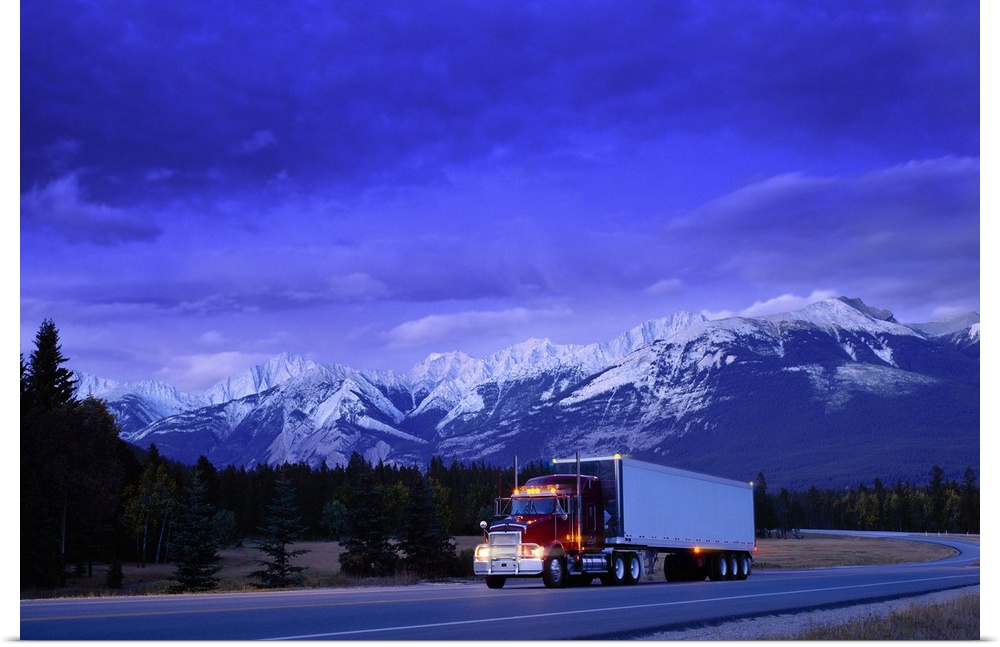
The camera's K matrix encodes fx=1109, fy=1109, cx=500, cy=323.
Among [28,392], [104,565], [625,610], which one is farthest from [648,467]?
[104,565]

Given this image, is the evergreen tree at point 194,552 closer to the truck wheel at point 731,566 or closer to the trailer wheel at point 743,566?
the truck wheel at point 731,566

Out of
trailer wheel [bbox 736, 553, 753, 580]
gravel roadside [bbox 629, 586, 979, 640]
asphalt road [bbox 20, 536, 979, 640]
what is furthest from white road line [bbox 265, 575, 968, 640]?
trailer wheel [bbox 736, 553, 753, 580]

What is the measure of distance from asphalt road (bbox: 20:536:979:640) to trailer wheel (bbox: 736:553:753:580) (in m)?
11.4

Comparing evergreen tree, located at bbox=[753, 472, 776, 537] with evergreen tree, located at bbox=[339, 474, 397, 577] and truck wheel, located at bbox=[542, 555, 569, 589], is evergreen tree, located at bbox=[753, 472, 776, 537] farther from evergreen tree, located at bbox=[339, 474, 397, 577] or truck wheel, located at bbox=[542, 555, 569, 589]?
truck wheel, located at bbox=[542, 555, 569, 589]

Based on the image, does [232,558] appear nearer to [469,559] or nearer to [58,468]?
[58,468]

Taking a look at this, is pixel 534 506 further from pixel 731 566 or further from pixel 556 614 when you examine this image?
pixel 556 614

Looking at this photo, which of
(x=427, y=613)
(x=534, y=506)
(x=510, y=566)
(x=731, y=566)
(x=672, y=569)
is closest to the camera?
(x=427, y=613)

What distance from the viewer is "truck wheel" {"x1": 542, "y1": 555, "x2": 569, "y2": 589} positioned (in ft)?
122

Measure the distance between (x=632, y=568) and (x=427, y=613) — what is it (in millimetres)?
17292

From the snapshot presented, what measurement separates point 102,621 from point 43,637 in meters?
2.68

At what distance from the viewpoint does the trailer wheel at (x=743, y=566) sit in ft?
155

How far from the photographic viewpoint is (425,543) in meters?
57.3

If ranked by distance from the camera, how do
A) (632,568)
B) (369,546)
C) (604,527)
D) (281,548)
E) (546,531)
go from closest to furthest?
(546,531)
(604,527)
(632,568)
(369,546)
(281,548)

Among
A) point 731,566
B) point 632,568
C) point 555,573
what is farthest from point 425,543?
point 555,573
